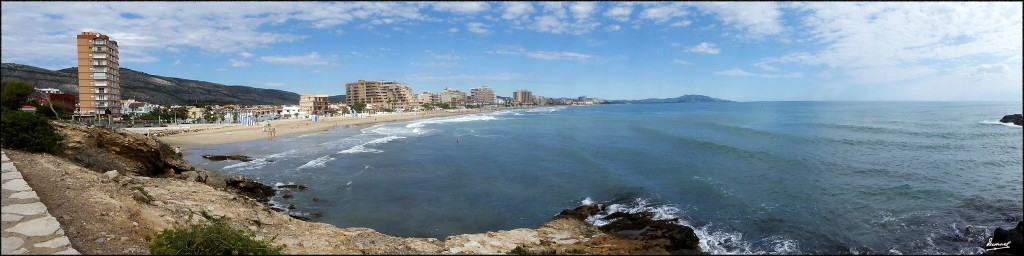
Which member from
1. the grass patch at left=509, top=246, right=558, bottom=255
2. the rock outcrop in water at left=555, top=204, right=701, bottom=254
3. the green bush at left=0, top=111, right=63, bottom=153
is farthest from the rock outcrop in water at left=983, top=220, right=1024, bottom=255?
the green bush at left=0, top=111, right=63, bottom=153

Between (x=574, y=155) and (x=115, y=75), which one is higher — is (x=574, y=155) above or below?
below

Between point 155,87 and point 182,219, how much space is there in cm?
16333

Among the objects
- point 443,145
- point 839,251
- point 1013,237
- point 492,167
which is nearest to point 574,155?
point 492,167

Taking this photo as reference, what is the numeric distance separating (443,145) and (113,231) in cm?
3011

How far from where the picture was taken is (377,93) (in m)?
152

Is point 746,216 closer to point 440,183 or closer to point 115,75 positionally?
point 440,183

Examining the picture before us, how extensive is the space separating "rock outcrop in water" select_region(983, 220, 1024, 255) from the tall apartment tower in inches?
3283

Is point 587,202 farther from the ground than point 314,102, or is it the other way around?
point 314,102

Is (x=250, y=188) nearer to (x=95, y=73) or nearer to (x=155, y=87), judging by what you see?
(x=95, y=73)

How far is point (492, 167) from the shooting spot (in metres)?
25.1

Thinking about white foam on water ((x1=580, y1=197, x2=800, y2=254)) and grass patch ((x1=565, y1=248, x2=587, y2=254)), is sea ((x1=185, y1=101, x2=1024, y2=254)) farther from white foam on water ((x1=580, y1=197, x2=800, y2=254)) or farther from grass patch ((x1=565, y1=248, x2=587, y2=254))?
grass patch ((x1=565, y1=248, x2=587, y2=254))

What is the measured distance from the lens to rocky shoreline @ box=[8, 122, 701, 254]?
23.0 ft

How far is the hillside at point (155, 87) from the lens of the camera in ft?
328

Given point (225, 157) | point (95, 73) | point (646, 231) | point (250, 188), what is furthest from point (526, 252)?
point (95, 73)
